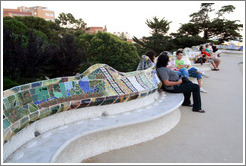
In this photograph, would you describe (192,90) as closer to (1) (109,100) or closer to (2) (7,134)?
(1) (109,100)

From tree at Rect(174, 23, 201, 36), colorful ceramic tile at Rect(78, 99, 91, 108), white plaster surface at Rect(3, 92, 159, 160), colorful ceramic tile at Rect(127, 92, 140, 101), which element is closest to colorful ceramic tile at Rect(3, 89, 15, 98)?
white plaster surface at Rect(3, 92, 159, 160)

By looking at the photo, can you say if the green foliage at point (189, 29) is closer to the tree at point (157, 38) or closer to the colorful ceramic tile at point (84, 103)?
the tree at point (157, 38)

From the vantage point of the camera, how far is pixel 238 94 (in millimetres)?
6062

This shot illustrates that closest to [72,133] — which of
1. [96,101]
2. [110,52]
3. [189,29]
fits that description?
[96,101]

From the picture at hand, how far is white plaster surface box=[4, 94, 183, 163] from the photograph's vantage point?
2093mm

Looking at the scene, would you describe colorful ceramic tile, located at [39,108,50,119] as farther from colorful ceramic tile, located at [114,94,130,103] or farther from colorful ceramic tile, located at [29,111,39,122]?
colorful ceramic tile, located at [114,94,130,103]

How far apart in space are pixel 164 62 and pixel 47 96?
2.33 m

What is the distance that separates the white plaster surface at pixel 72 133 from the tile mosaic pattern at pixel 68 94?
0.20 m

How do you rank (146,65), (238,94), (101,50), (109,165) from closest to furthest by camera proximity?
(109,165) < (146,65) < (238,94) < (101,50)

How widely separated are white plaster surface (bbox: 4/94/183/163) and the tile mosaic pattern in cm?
20

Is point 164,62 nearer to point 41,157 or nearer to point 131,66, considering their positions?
point 41,157

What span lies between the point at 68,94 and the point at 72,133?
0.50 m

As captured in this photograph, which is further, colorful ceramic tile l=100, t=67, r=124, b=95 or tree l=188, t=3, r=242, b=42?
tree l=188, t=3, r=242, b=42

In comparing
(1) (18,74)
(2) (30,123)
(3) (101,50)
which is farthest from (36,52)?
(3) (101,50)
